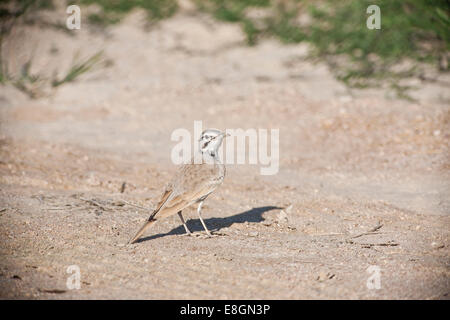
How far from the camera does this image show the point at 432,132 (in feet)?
25.8

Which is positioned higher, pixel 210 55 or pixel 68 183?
pixel 210 55

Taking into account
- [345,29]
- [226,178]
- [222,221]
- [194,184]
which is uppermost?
[345,29]

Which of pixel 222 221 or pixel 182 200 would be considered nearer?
pixel 182 200

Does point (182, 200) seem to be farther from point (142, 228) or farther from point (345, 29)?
point (345, 29)

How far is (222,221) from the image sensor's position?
5.48m

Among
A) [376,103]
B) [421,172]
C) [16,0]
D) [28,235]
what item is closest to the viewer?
[28,235]

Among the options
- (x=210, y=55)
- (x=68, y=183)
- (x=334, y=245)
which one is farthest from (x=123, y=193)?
(x=210, y=55)

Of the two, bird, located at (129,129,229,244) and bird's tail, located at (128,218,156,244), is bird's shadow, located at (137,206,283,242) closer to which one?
bird, located at (129,129,229,244)

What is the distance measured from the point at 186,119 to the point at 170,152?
1363 mm

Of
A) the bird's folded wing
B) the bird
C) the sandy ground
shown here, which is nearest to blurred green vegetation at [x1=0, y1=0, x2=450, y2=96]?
the sandy ground

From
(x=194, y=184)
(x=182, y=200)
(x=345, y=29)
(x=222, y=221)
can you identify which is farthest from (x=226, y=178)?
(x=345, y=29)

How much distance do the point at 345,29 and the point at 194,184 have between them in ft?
25.5

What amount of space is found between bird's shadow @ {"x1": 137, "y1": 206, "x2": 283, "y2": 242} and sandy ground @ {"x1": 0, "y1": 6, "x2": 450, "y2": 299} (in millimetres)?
29

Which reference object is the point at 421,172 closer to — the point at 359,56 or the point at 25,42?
the point at 359,56
